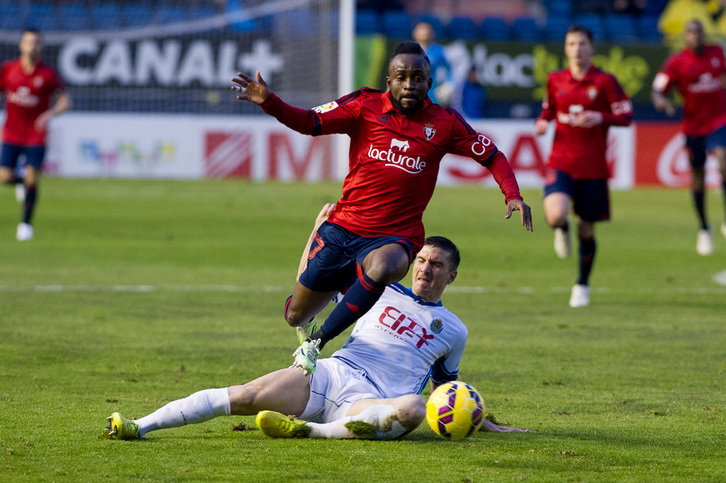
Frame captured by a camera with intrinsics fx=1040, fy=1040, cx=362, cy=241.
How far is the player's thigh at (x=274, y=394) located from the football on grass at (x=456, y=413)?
0.59 metres

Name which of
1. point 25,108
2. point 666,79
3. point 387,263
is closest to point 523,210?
point 387,263

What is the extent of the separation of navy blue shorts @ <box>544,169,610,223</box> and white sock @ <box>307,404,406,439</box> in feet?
17.8

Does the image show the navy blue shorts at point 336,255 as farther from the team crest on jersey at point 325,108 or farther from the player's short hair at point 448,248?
the team crest on jersey at point 325,108

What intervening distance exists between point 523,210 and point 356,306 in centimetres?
100

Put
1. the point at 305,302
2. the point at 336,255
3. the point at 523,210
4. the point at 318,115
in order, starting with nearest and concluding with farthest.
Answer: the point at 523,210 → the point at 318,115 → the point at 336,255 → the point at 305,302

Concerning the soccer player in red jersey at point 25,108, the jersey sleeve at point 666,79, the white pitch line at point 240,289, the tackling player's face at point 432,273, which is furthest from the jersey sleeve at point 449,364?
the soccer player in red jersey at point 25,108

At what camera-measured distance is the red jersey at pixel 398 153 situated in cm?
573

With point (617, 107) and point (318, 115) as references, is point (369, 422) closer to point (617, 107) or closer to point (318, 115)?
point (318, 115)

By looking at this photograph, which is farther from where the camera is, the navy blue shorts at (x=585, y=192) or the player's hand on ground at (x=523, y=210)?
the navy blue shorts at (x=585, y=192)

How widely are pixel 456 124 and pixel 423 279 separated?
98cm

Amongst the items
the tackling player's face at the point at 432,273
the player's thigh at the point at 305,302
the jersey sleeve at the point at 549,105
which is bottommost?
the player's thigh at the point at 305,302

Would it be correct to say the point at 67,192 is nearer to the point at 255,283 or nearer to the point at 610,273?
the point at 255,283

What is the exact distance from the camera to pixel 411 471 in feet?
13.9

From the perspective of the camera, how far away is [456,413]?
181 inches
